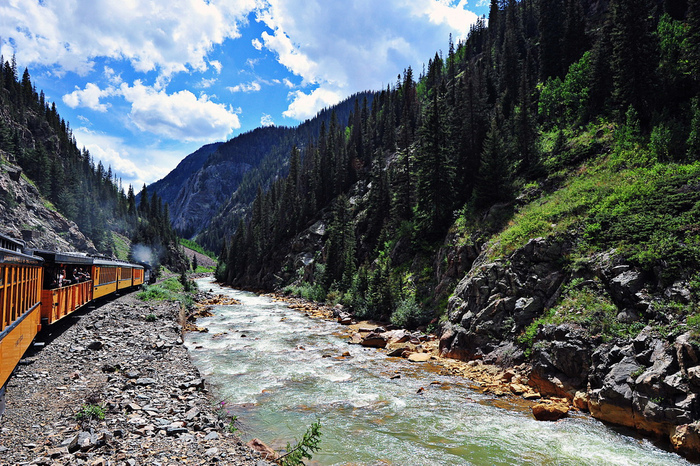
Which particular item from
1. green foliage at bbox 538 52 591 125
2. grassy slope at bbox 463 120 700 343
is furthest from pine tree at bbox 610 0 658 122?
grassy slope at bbox 463 120 700 343

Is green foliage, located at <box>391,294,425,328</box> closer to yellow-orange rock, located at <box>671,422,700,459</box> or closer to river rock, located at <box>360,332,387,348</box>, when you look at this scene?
river rock, located at <box>360,332,387,348</box>

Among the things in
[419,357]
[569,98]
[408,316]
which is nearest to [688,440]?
[419,357]

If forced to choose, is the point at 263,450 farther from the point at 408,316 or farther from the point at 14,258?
the point at 408,316

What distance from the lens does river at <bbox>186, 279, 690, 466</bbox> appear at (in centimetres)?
971

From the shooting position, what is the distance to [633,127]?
1064 inches

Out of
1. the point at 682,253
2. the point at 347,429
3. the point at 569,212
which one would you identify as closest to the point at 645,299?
the point at 682,253

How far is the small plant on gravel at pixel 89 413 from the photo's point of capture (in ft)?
26.7

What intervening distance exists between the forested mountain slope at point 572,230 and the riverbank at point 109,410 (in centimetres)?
1289

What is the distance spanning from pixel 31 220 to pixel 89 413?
85.6m

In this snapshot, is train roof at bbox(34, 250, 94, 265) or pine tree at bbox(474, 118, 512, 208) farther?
pine tree at bbox(474, 118, 512, 208)

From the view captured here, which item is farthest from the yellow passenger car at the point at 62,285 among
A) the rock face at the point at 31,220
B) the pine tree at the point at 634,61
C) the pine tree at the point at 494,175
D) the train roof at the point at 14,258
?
the rock face at the point at 31,220

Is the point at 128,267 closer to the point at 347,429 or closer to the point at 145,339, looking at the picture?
the point at 145,339

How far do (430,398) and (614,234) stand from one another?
11938 mm

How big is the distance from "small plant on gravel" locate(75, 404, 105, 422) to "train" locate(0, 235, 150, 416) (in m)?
1.67
